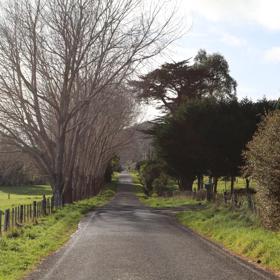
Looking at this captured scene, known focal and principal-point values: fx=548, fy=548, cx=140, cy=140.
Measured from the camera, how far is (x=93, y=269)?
1059 centimetres

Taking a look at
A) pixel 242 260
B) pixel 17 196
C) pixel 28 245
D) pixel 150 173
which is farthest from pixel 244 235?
pixel 17 196

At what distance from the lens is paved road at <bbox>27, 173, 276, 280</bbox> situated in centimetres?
991

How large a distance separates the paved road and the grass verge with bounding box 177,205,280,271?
554 millimetres

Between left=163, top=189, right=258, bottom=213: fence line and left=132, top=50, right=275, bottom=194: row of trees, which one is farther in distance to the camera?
left=132, top=50, right=275, bottom=194: row of trees

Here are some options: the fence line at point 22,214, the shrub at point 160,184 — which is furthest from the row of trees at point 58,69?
the shrub at point 160,184

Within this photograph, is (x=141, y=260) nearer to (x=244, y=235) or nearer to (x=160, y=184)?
(x=244, y=235)

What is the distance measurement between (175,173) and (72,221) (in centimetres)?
3060

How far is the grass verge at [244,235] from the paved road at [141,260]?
21.8 inches

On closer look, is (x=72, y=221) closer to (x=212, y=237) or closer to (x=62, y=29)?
(x=212, y=237)

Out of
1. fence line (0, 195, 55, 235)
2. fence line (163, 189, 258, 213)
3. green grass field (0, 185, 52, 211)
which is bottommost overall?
green grass field (0, 185, 52, 211)

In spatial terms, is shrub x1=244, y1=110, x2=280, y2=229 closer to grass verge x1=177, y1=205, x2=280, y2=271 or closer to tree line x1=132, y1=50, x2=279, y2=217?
grass verge x1=177, y1=205, x2=280, y2=271

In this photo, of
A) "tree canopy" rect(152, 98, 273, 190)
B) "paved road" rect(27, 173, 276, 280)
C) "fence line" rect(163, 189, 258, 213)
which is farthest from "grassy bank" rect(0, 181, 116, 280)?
"tree canopy" rect(152, 98, 273, 190)

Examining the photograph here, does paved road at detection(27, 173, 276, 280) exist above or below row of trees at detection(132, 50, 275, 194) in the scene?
below

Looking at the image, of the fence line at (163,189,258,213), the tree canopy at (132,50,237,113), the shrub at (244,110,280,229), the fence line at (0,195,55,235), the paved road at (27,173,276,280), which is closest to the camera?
the paved road at (27,173,276,280)
